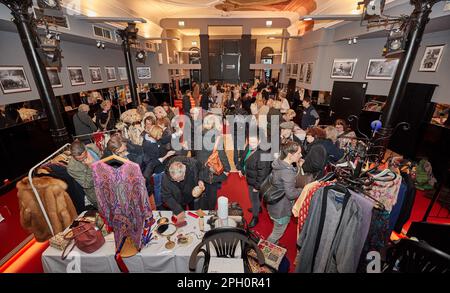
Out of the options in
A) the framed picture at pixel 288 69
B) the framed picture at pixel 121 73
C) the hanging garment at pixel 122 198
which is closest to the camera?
the hanging garment at pixel 122 198

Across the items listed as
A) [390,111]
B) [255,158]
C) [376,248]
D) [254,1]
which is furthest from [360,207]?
[254,1]

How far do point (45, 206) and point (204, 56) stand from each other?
43.7 feet

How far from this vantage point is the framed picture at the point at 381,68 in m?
6.57

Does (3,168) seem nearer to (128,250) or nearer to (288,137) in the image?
(128,250)

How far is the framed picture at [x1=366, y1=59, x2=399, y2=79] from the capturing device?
6.57 meters

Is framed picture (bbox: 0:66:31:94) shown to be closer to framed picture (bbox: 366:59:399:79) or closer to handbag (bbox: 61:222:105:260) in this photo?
handbag (bbox: 61:222:105:260)

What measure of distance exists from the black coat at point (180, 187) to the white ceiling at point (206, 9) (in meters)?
6.65

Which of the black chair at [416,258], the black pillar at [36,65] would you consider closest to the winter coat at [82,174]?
the black pillar at [36,65]

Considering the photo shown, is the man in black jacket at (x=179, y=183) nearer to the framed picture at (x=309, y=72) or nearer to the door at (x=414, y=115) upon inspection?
the door at (x=414, y=115)

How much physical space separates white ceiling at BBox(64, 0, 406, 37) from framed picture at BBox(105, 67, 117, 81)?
2.13 meters

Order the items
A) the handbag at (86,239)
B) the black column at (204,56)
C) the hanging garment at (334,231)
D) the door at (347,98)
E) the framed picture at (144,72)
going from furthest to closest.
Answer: the black column at (204,56) → the framed picture at (144,72) → the door at (347,98) → the handbag at (86,239) → the hanging garment at (334,231)

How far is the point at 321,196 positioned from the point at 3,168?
683 centimetres

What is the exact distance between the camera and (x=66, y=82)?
21.0 ft

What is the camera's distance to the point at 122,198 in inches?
88.7
